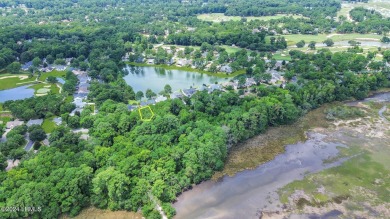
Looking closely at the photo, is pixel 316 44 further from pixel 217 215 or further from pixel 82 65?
pixel 217 215

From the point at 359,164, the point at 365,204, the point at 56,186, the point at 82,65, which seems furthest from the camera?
the point at 82,65

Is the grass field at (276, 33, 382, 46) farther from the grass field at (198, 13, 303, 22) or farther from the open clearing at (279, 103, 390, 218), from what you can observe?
the open clearing at (279, 103, 390, 218)

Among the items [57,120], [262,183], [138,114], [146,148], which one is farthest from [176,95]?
[262,183]

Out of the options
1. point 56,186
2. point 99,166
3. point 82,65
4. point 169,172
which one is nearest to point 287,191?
point 169,172

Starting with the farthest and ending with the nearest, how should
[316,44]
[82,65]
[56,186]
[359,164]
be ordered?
[316,44]
[82,65]
[359,164]
[56,186]

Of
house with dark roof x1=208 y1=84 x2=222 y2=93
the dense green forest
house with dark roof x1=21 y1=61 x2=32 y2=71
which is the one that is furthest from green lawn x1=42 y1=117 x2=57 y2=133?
house with dark roof x1=21 y1=61 x2=32 y2=71

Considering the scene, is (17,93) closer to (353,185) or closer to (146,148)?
(146,148)
